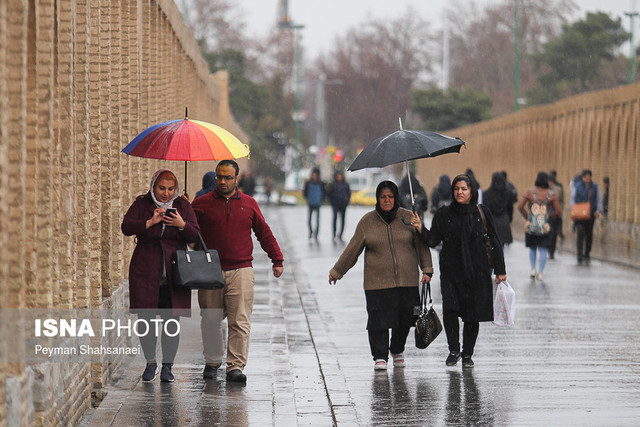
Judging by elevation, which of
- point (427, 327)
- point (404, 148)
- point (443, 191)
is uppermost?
point (404, 148)

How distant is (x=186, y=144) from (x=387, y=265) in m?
1.96

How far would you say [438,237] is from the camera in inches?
435

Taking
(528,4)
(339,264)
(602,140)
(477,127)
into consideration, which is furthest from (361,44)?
(339,264)

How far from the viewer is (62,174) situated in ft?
28.7

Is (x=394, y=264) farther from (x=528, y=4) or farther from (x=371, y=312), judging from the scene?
(x=528, y=4)

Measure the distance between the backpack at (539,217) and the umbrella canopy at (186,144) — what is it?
9.79 m

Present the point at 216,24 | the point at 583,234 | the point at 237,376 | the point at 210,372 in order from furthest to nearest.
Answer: the point at 216,24 < the point at 583,234 < the point at 210,372 < the point at 237,376

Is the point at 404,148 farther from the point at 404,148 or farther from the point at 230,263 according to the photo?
the point at 230,263

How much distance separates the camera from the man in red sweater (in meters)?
10.3

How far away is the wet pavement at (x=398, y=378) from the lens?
9.03 m

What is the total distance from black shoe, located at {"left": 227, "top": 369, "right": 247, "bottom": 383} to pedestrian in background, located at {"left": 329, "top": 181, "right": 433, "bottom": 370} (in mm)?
1261

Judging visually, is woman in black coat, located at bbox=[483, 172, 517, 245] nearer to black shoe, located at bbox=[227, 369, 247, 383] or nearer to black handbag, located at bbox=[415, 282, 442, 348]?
black handbag, located at bbox=[415, 282, 442, 348]

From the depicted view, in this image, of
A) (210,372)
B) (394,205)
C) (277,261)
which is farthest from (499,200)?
(210,372)

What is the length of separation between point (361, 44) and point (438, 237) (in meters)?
92.0
